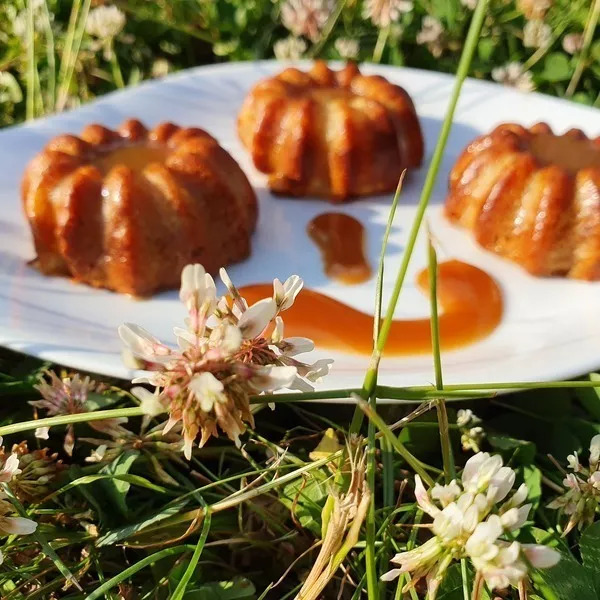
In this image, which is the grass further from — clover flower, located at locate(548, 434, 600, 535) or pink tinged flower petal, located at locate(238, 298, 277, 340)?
pink tinged flower petal, located at locate(238, 298, 277, 340)

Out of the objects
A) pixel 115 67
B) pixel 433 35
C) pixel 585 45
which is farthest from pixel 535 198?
pixel 115 67

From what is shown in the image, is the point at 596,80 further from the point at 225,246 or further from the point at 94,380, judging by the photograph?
the point at 94,380

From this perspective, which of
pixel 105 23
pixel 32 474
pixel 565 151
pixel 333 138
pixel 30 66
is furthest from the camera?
pixel 105 23

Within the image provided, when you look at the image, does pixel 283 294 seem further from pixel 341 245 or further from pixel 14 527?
pixel 341 245

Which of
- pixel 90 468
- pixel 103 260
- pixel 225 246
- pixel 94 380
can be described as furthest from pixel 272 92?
pixel 90 468

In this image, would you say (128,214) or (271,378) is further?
(128,214)

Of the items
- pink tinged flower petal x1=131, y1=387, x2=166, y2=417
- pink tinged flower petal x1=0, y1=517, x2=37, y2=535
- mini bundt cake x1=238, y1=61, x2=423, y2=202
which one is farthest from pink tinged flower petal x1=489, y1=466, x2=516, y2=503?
mini bundt cake x1=238, y1=61, x2=423, y2=202

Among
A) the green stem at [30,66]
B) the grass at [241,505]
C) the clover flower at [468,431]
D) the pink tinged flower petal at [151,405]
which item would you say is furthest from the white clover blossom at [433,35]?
the pink tinged flower petal at [151,405]
